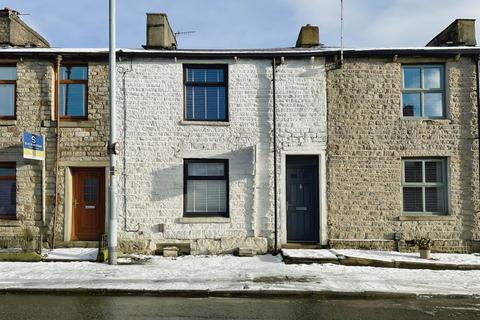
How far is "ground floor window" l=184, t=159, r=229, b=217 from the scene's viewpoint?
38.8 ft

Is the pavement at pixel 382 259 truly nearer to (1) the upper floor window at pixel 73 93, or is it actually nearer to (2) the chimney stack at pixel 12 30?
(1) the upper floor window at pixel 73 93

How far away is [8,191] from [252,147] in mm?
7428

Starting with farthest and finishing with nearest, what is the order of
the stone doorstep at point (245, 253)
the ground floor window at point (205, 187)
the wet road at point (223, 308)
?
1. the ground floor window at point (205, 187)
2. the stone doorstep at point (245, 253)
3. the wet road at point (223, 308)

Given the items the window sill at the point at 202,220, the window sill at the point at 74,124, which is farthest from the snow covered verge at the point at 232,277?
the window sill at the point at 74,124

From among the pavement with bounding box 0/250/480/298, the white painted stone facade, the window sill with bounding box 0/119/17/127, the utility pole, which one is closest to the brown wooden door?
the white painted stone facade

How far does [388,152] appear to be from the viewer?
11.6 meters

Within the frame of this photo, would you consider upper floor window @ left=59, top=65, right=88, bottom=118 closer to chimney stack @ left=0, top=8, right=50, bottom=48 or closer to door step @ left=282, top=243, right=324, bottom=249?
chimney stack @ left=0, top=8, right=50, bottom=48

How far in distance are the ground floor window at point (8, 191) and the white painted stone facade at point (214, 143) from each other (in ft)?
10.7

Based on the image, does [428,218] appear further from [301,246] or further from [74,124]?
[74,124]

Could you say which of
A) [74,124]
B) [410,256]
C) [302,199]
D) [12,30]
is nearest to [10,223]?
[74,124]

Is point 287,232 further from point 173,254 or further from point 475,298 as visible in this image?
point 475,298

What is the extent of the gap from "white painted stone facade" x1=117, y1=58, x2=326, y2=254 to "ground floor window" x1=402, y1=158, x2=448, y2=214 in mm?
2637

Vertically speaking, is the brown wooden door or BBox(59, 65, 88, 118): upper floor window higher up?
BBox(59, 65, 88, 118): upper floor window

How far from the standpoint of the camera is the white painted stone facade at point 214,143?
37.9 feet
